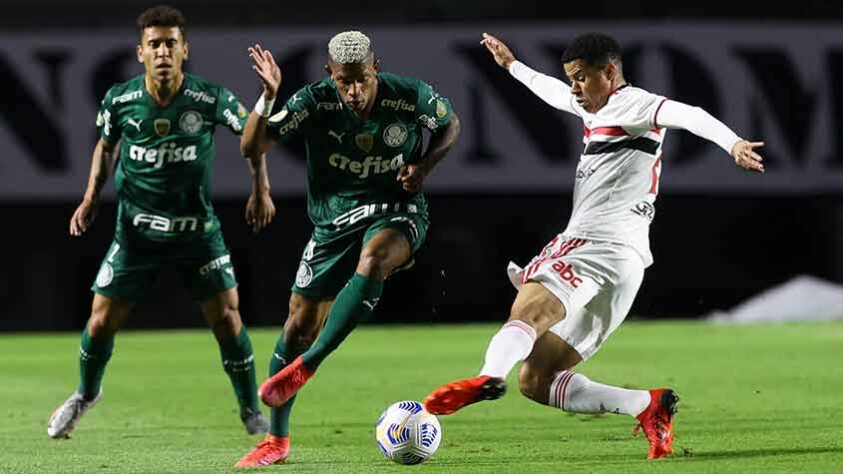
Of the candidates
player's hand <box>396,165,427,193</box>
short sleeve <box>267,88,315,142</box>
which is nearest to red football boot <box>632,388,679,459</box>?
player's hand <box>396,165,427,193</box>

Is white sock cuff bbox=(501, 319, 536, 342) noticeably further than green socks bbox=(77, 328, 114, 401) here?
No

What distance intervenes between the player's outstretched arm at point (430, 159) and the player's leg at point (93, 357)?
2176 millimetres

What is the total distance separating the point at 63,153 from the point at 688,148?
25.4 ft

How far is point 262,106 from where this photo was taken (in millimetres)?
7645

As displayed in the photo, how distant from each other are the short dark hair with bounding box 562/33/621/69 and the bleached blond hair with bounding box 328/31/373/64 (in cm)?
92

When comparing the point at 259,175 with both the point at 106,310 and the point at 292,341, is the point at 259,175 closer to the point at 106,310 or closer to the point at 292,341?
the point at 292,341

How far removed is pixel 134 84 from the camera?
908 cm

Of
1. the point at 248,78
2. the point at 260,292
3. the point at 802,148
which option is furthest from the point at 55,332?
the point at 802,148

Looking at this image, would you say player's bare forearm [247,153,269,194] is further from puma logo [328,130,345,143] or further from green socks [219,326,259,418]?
green socks [219,326,259,418]

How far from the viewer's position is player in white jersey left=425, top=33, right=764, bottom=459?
719 centimetres

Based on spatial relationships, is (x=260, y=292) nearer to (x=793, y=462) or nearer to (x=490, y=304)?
(x=490, y=304)

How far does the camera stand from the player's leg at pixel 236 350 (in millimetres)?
9148

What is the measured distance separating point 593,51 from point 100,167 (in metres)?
3.07

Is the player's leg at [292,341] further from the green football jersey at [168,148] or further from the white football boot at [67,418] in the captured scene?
the white football boot at [67,418]
